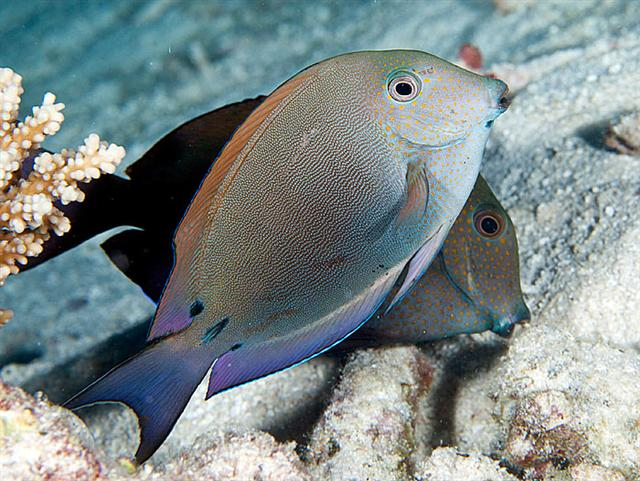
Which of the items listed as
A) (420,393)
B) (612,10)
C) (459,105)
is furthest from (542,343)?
(612,10)

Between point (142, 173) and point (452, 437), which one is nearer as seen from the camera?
point (142, 173)

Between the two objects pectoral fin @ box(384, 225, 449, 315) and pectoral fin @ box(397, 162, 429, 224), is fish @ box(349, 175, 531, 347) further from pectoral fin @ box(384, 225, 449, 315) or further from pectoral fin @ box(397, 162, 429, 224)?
pectoral fin @ box(397, 162, 429, 224)

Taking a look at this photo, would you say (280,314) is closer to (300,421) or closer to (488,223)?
(488,223)

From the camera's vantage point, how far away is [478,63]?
238 inches

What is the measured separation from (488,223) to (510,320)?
1.38 feet

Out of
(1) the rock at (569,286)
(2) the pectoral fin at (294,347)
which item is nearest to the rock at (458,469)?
(1) the rock at (569,286)

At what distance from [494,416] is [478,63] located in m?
4.84

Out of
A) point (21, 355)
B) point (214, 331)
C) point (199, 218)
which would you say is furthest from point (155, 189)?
point (21, 355)

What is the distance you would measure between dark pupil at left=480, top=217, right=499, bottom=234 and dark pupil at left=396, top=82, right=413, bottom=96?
0.88 meters

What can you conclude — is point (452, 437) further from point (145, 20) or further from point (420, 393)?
point (145, 20)

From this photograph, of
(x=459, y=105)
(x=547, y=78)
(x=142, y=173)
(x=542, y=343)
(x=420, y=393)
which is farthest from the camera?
(x=547, y=78)

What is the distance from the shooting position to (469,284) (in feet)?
7.70

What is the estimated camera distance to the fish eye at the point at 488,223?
2.35 meters

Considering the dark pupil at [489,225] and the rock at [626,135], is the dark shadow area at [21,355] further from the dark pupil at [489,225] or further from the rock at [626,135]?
the rock at [626,135]
